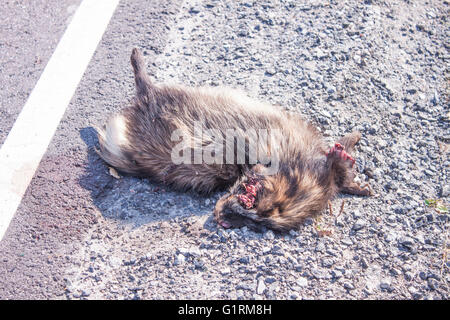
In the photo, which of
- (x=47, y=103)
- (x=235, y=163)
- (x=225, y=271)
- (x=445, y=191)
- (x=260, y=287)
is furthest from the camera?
(x=47, y=103)

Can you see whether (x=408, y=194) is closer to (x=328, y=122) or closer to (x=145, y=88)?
(x=328, y=122)

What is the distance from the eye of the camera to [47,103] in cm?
398

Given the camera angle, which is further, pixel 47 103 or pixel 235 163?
pixel 47 103

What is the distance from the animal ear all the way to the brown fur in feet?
0.06

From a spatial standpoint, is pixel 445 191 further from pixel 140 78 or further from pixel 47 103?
pixel 47 103

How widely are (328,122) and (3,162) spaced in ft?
8.49

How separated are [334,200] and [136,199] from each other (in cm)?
147

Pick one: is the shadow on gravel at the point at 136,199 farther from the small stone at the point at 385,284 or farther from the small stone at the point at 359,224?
the small stone at the point at 385,284

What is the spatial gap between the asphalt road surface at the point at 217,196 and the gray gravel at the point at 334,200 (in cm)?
1

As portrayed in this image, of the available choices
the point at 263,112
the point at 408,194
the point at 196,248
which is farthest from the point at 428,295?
the point at 263,112

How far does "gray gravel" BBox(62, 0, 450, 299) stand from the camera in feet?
9.43

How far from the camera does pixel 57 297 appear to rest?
280cm

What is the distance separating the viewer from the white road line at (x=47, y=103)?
343 cm

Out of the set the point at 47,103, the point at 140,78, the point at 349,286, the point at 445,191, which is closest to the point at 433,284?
the point at 349,286
